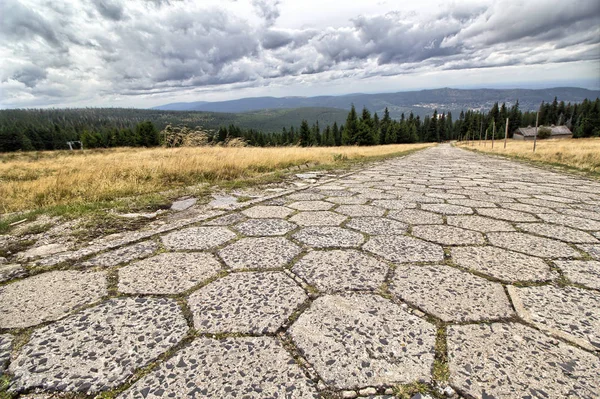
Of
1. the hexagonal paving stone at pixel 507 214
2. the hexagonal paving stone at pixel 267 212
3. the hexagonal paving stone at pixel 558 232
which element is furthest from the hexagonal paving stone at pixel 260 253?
the hexagonal paving stone at pixel 507 214

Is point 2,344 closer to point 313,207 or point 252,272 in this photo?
point 252,272

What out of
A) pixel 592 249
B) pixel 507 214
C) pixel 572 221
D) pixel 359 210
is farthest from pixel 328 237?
pixel 572 221

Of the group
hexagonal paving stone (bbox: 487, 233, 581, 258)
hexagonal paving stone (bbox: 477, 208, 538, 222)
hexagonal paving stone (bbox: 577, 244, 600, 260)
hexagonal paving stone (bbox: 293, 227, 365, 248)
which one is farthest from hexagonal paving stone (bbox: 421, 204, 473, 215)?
hexagonal paving stone (bbox: 293, 227, 365, 248)

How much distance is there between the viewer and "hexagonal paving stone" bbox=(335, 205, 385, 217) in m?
2.43

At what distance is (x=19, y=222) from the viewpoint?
2.21 meters

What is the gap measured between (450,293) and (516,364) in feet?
1.22

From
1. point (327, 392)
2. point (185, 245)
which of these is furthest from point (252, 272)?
point (327, 392)

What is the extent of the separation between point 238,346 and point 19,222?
247 centimetres

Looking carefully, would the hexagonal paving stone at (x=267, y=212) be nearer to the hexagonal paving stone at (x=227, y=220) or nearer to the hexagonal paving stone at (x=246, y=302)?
the hexagonal paving stone at (x=227, y=220)

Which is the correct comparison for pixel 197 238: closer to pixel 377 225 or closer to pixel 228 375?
pixel 228 375

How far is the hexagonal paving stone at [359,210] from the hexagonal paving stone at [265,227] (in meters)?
0.61

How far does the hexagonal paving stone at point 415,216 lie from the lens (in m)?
2.21

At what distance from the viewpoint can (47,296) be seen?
116 centimetres

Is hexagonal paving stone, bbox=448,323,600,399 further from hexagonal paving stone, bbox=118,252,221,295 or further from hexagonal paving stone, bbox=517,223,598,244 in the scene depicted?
hexagonal paving stone, bbox=517,223,598,244
